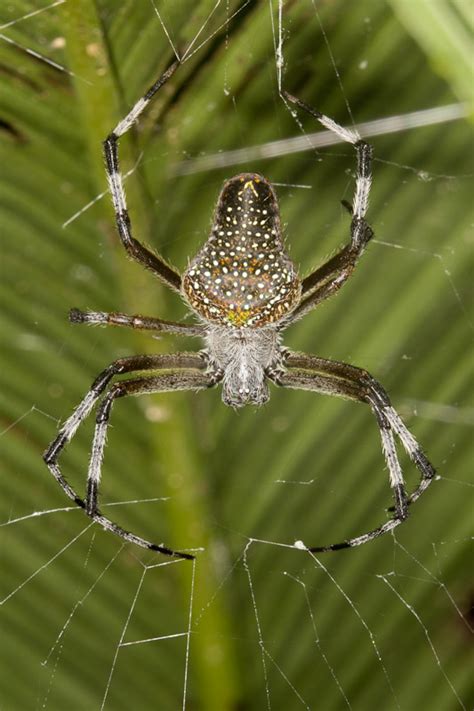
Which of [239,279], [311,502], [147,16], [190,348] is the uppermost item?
[147,16]

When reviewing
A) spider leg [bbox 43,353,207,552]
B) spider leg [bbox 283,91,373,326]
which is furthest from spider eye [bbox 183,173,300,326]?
spider leg [bbox 43,353,207,552]

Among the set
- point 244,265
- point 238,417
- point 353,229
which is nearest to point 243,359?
point 238,417

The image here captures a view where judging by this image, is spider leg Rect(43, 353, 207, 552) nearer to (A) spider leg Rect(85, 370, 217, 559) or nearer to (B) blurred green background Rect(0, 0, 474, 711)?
(A) spider leg Rect(85, 370, 217, 559)

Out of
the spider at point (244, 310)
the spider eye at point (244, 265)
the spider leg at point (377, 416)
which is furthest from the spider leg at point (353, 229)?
the spider leg at point (377, 416)

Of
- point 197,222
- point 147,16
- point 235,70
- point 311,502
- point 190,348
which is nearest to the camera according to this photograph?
point 147,16

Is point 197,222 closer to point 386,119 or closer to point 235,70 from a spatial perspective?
point 235,70

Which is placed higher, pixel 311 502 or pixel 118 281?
pixel 118 281

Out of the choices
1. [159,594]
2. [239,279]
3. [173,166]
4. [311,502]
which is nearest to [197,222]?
[173,166]
